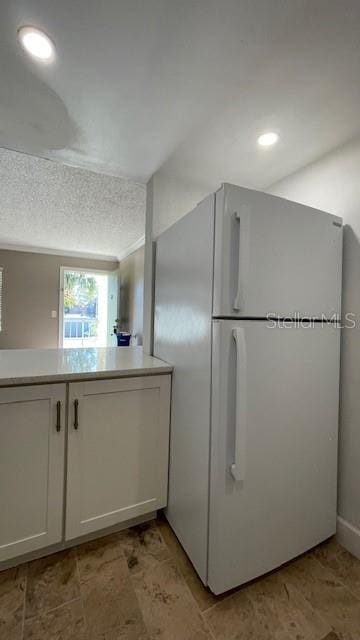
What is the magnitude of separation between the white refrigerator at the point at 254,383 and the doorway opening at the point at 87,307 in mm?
4298

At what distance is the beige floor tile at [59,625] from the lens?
3.12 ft

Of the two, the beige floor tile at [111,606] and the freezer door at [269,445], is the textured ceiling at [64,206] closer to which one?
the freezer door at [269,445]

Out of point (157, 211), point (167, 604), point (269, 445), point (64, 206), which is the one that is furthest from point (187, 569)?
point (64, 206)

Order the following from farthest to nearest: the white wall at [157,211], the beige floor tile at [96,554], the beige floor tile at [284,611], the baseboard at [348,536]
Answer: the white wall at [157,211] → the baseboard at [348,536] → the beige floor tile at [96,554] → the beige floor tile at [284,611]

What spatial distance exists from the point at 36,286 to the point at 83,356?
4.23 meters

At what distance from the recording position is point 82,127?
1437mm

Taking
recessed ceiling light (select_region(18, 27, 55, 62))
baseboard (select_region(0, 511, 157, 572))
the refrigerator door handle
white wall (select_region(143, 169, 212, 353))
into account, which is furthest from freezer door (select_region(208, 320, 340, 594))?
recessed ceiling light (select_region(18, 27, 55, 62))

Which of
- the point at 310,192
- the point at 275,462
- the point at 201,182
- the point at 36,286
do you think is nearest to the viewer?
the point at 275,462

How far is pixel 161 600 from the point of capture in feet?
3.58

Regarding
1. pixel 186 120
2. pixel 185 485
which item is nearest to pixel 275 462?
pixel 185 485

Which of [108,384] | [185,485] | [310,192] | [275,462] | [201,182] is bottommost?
[185,485]

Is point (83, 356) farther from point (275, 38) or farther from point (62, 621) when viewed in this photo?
point (275, 38)

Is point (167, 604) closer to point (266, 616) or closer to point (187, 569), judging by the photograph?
point (187, 569)

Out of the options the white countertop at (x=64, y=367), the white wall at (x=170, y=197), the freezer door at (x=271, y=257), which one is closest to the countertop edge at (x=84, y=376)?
the white countertop at (x=64, y=367)
